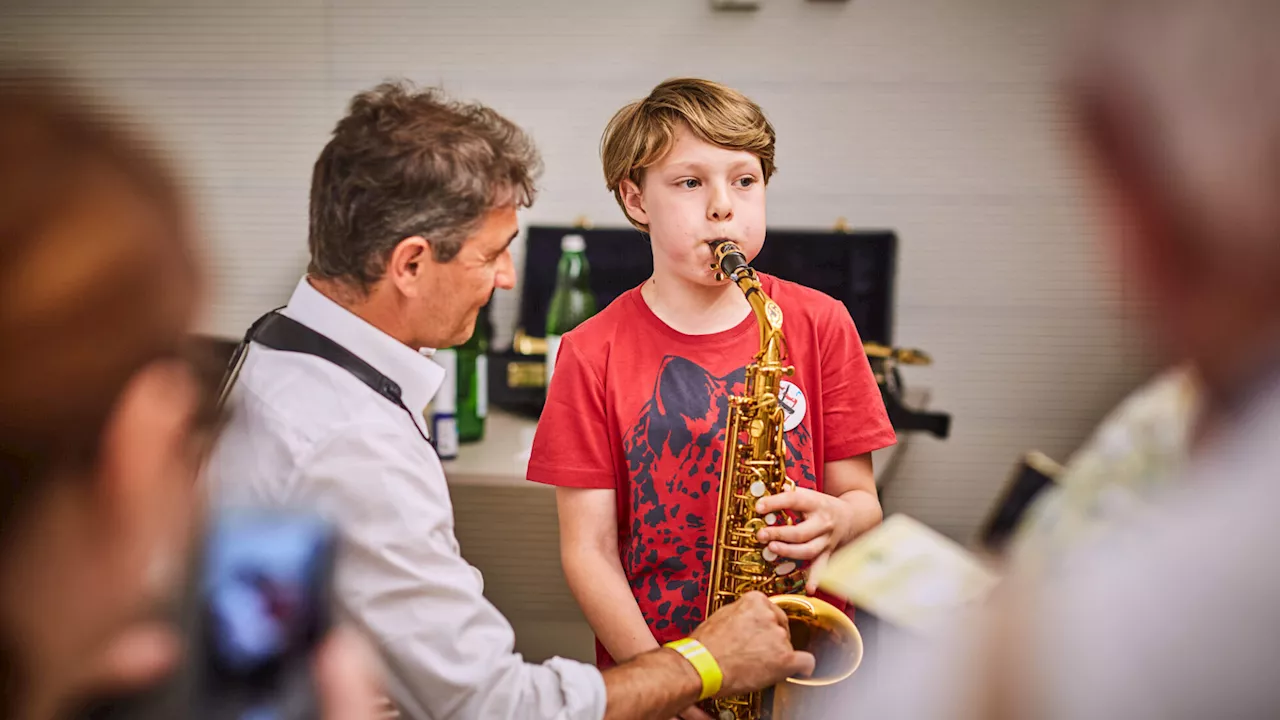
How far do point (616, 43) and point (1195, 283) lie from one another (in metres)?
1.63

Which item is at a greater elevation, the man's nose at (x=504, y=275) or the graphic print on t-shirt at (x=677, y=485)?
the man's nose at (x=504, y=275)

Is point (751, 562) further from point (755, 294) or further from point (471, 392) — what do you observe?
point (471, 392)

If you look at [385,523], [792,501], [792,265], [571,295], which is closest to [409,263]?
[385,523]

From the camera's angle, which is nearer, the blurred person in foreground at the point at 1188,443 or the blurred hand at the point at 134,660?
the blurred person in foreground at the point at 1188,443

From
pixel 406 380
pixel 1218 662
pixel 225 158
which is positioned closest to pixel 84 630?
pixel 406 380

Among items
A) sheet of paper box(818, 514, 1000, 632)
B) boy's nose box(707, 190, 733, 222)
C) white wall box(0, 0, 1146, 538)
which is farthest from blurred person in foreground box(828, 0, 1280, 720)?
white wall box(0, 0, 1146, 538)

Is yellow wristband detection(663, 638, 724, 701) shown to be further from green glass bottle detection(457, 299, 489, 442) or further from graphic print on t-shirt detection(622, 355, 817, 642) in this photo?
green glass bottle detection(457, 299, 489, 442)

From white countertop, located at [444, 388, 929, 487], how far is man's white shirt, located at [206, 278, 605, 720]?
622 mm

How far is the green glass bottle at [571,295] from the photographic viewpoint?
192 centimetres

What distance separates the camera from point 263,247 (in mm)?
1995

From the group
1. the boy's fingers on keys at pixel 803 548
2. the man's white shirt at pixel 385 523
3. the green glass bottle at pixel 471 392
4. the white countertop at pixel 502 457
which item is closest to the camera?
the man's white shirt at pixel 385 523

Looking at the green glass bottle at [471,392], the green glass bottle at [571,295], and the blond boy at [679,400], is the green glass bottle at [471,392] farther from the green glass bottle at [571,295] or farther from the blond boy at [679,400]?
the blond boy at [679,400]

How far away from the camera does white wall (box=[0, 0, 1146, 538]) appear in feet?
6.40

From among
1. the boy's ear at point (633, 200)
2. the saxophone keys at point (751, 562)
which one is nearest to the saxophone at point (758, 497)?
the saxophone keys at point (751, 562)
